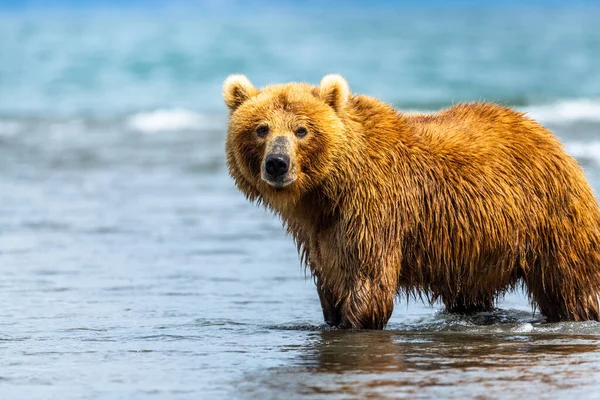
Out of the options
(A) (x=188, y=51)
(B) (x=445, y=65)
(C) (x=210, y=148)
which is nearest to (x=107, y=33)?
(A) (x=188, y=51)

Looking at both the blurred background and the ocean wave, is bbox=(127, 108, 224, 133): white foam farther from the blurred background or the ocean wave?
the ocean wave

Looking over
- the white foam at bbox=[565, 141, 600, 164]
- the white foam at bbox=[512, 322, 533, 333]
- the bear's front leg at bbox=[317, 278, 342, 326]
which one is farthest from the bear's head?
the white foam at bbox=[565, 141, 600, 164]

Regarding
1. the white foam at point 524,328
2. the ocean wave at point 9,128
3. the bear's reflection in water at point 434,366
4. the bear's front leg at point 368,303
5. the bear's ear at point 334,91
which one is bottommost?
the bear's reflection in water at point 434,366

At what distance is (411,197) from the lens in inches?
271

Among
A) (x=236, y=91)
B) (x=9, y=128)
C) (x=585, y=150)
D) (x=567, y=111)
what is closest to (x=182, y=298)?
(x=236, y=91)

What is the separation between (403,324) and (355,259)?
1.01 meters

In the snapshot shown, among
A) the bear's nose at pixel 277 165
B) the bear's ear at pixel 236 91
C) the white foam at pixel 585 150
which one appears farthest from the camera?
the white foam at pixel 585 150

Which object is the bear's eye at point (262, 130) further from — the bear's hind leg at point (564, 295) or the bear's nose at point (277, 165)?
the bear's hind leg at point (564, 295)

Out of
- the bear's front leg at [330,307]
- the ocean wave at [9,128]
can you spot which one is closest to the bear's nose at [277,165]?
the bear's front leg at [330,307]

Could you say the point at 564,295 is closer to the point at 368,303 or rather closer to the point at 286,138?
the point at 368,303

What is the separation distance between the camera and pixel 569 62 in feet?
133

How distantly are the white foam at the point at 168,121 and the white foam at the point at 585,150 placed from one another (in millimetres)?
9122

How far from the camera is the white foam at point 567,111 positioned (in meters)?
23.5

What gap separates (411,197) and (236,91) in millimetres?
1227
